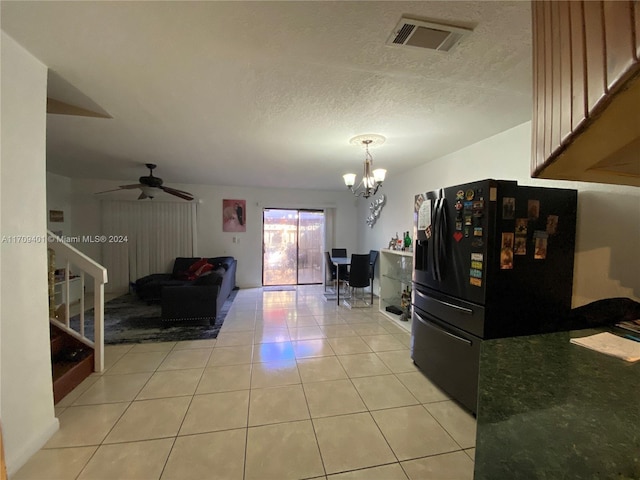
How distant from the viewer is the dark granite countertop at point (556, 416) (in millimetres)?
574

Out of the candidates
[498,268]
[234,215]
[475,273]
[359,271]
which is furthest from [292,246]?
[498,268]

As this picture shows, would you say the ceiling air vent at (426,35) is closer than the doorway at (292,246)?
Yes

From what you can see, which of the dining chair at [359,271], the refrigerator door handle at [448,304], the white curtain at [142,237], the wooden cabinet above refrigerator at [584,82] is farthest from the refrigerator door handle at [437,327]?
the white curtain at [142,237]

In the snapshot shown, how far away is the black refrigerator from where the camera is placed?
1.82 meters

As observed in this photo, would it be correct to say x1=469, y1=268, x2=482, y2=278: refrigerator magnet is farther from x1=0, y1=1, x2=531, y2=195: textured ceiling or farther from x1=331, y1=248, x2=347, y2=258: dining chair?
x1=331, y1=248, x2=347, y2=258: dining chair

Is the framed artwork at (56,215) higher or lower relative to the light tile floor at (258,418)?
A: higher

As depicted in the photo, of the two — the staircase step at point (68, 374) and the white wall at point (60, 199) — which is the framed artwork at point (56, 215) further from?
the staircase step at point (68, 374)

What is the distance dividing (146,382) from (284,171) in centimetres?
330

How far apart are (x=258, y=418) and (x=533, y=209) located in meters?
2.47

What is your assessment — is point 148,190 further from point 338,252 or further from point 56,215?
point 338,252

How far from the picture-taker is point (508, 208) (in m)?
1.84

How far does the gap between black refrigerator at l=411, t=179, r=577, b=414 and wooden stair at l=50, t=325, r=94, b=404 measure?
3041mm

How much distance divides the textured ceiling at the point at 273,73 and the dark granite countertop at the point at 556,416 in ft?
4.96

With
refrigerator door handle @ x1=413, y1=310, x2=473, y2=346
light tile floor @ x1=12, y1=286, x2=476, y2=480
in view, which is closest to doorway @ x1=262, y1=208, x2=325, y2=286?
light tile floor @ x1=12, y1=286, x2=476, y2=480
